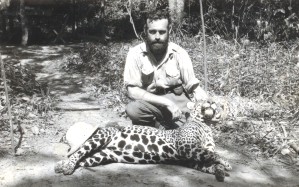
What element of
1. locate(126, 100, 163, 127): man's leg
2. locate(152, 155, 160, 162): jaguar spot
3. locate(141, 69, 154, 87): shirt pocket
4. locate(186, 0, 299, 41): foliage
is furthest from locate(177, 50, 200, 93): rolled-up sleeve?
locate(186, 0, 299, 41): foliage

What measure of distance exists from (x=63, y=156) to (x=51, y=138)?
0.70m

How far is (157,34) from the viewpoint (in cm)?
454

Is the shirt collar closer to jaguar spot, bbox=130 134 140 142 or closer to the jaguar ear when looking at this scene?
the jaguar ear

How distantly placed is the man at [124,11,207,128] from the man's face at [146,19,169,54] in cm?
1

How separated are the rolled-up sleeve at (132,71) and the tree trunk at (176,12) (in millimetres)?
4743

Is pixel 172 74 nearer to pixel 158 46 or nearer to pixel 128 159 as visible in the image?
pixel 158 46

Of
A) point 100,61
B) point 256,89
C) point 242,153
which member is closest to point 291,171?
point 242,153

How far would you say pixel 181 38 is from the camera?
30.6 feet

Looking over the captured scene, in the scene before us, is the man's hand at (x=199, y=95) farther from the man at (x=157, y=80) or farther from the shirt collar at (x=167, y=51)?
the shirt collar at (x=167, y=51)

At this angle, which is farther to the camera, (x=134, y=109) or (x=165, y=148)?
(x=134, y=109)

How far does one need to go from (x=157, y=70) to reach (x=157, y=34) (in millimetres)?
483

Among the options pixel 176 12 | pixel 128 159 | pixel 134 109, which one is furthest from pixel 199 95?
pixel 176 12

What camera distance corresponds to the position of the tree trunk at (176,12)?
951 centimetres

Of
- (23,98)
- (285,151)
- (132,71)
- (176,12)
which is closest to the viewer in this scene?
(132,71)
